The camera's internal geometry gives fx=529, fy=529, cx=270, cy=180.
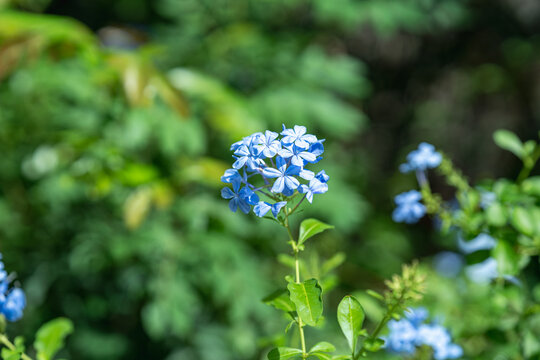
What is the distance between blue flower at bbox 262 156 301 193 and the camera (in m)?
0.87

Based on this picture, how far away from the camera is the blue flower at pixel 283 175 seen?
87cm

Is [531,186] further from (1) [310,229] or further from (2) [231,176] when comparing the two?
(2) [231,176]

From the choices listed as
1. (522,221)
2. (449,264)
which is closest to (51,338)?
(522,221)

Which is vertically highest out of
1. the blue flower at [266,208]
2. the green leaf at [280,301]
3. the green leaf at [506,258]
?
the green leaf at [506,258]

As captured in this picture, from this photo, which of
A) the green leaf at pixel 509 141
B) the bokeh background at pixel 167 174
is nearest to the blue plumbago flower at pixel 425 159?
the green leaf at pixel 509 141

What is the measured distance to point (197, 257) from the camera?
208 centimetres

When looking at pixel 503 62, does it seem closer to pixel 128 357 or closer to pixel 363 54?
pixel 363 54

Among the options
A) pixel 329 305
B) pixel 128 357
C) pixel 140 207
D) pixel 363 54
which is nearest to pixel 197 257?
pixel 140 207

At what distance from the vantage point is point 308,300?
861 mm

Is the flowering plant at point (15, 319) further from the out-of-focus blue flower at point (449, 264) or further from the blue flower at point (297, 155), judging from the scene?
the out-of-focus blue flower at point (449, 264)

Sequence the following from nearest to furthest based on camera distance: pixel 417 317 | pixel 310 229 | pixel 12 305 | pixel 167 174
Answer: pixel 310 229
pixel 12 305
pixel 417 317
pixel 167 174

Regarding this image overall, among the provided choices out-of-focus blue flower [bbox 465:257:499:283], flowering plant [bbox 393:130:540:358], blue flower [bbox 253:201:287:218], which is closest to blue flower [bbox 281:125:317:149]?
blue flower [bbox 253:201:287:218]

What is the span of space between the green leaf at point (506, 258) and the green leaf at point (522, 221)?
0.05 meters

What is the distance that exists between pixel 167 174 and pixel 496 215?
1.26 meters
